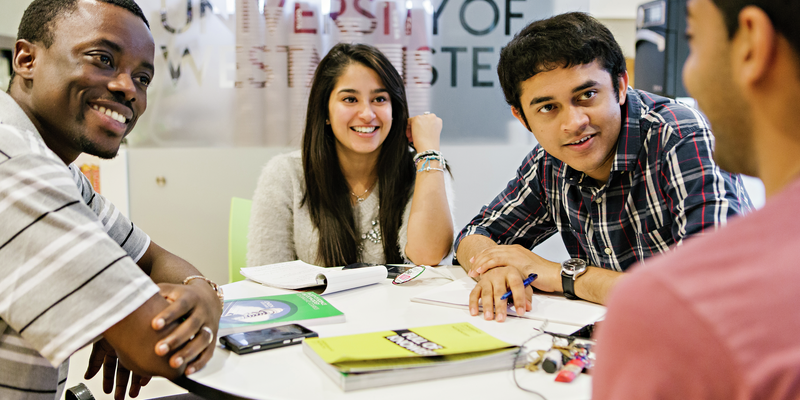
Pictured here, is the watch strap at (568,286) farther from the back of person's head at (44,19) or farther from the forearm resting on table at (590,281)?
the back of person's head at (44,19)

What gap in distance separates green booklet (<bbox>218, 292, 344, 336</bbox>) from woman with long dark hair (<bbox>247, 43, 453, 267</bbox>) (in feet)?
2.43

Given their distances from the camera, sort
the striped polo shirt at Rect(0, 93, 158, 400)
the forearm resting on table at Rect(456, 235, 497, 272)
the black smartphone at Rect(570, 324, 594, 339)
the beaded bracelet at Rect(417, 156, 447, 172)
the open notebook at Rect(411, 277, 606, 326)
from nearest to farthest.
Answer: the striped polo shirt at Rect(0, 93, 158, 400), the black smartphone at Rect(570, 324, 594, 339), the open notebook at Rect(411, 277, 606, 326), the forearm resting on table at Rect(456, 235, 497, 272), the beaded bracelet at Rect(417, 156, 447, 172)

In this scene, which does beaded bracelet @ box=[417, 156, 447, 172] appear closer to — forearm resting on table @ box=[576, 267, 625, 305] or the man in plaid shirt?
the man in plaid shirt

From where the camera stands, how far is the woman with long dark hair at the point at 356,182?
2002 mm

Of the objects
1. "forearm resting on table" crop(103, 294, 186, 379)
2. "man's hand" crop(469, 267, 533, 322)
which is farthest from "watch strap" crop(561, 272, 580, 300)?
"forearm resting on table" crop(103, 294, 186, 379)

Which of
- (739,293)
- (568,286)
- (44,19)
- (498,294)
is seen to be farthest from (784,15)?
(44,19)

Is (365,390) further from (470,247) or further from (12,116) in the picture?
(470,247)

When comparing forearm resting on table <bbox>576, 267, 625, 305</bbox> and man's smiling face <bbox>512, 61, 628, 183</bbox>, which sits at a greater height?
man's smiling face <bbox>512, 61, 628, 183</bbox>

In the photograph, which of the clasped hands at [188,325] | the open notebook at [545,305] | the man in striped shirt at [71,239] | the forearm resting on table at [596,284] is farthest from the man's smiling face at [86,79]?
the forearm resting on table at [596,284]

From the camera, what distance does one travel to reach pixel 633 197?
56.8 inches

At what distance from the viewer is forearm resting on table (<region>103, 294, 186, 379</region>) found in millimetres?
817

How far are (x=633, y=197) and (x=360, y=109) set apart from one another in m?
1.11

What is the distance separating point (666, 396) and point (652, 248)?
1.15 metres

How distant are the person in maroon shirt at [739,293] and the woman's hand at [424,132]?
172 centimetres
